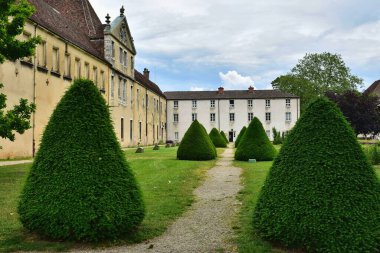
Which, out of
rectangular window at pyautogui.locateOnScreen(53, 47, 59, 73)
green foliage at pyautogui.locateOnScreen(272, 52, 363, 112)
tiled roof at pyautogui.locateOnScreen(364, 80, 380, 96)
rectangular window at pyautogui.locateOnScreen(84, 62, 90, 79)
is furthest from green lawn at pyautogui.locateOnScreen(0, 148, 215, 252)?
tiled roof at pyautogui.locateOnScreen(364, 80, 380, 96)

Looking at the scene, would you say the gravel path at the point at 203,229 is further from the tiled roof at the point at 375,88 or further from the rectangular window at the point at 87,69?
the tiled roof at the point at 375,88

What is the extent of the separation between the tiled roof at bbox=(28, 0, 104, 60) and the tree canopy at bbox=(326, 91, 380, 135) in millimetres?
25856

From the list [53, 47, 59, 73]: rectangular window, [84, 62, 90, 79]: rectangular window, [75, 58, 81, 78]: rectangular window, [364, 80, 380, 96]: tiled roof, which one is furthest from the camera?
[364, 80, 380, 96]: tiled roof

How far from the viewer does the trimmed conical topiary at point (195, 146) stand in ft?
63.8

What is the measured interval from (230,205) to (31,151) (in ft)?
52.1

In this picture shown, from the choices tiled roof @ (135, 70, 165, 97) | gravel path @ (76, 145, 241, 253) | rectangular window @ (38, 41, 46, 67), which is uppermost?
tiled roof @ (135, 70, 165, 97)

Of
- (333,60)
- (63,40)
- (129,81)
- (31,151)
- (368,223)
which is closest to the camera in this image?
(368,223)

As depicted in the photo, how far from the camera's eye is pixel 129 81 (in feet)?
128

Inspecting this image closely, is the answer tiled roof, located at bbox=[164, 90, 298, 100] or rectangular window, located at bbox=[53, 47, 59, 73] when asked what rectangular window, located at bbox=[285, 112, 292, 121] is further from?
rectangular window, located at bbox=[53, 47, 59, 73]

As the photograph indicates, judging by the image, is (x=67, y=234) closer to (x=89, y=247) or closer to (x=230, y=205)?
(x=89, y=247)

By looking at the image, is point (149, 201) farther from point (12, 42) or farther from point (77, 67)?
point (77, 67)

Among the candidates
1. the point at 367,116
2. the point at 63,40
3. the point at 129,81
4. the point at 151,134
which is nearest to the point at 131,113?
the point at 129,81

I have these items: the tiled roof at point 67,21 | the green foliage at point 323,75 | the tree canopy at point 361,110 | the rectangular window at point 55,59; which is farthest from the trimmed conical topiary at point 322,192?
the green foliage at point 323,75

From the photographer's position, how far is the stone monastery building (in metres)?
21.0
